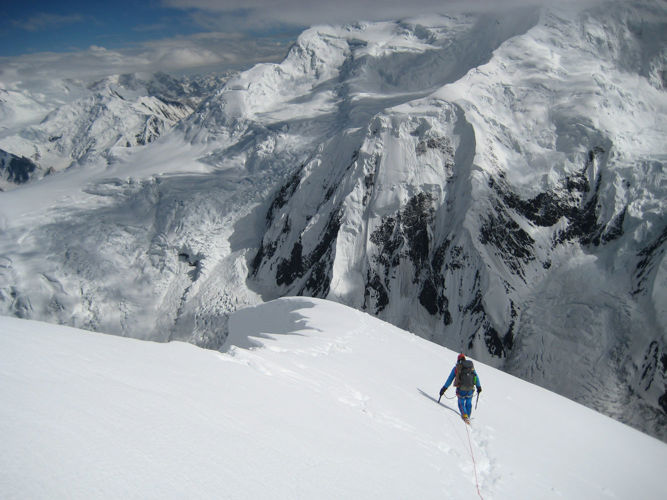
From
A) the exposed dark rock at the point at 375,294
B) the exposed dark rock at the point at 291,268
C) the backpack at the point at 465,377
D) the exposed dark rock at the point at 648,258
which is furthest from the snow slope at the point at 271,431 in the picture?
the exposed dark rock at the point at 291,268

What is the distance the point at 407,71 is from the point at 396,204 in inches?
3435

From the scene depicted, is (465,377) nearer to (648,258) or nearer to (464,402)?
(464,402)

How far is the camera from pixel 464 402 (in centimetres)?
1274

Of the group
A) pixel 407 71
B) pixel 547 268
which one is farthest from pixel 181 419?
pixel 407 71

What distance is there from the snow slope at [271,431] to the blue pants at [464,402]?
17.0 inches

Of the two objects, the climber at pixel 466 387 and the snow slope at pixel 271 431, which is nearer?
the snow slope at pixel 271 431

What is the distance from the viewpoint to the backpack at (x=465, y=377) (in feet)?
41.3

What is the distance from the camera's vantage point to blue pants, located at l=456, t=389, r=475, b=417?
12586 millimetres

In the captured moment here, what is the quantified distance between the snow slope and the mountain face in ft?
167

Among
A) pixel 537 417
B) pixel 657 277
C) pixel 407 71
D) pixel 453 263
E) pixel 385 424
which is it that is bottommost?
pixel 453 263

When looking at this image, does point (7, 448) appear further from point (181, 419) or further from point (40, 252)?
point (40, 252)

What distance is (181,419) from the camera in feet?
20.5

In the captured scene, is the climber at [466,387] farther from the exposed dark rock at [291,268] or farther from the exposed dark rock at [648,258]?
the exposed dark rock at [291,268]

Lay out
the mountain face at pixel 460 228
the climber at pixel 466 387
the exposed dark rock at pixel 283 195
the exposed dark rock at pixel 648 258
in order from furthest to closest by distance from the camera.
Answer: the exposed dark rock at pixel 283 195, the mountain face at pixel 460 228, the exposed dark rock at pixel 648 258, the climber at pixel 466 387
